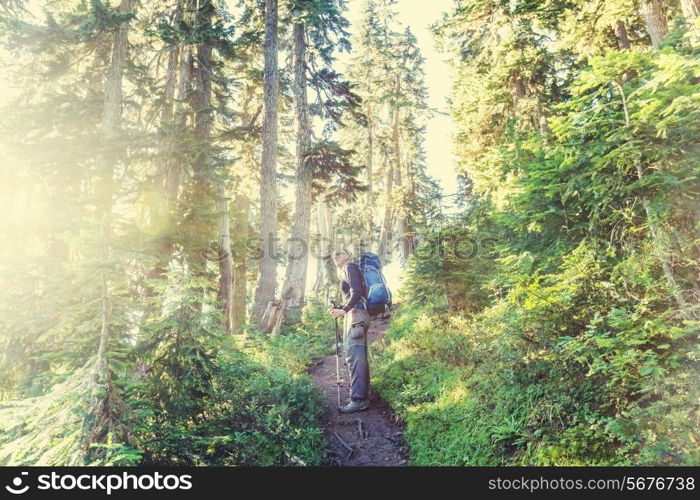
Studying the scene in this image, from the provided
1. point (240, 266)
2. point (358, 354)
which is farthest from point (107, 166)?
point (240, 266)

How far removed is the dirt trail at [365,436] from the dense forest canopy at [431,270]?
0.31m

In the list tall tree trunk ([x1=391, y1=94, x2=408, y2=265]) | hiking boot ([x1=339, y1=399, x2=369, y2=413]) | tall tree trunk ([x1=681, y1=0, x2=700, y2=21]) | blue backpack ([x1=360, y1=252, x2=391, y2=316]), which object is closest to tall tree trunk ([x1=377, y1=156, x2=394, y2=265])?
tall tree trunk ([x1=391, y1=94, x2=408, y2=265])

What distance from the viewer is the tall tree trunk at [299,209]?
14.4 meters

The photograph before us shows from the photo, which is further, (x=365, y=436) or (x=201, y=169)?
(x=201, y=169)

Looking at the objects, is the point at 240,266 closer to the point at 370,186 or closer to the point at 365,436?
the point at 365,436

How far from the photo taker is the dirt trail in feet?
16.5

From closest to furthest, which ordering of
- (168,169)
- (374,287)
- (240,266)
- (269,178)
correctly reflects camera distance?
(374,287), (168,169), (269,178), (240,266)

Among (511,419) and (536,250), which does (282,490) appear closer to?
(511,419)

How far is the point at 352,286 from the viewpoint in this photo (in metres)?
6.61

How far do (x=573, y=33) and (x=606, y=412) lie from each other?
9.94 meters

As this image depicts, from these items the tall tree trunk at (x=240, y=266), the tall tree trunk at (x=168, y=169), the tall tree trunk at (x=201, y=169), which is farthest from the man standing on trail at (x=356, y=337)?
the tall tree trunk at (x=240, y=266)

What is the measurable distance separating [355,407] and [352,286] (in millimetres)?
2253

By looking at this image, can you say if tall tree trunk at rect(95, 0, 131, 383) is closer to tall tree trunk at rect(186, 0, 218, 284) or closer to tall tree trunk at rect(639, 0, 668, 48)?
tall tree trunk at rect(186, 0, 218, 284)

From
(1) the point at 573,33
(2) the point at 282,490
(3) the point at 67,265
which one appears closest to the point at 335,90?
(1) the point at 573,33
